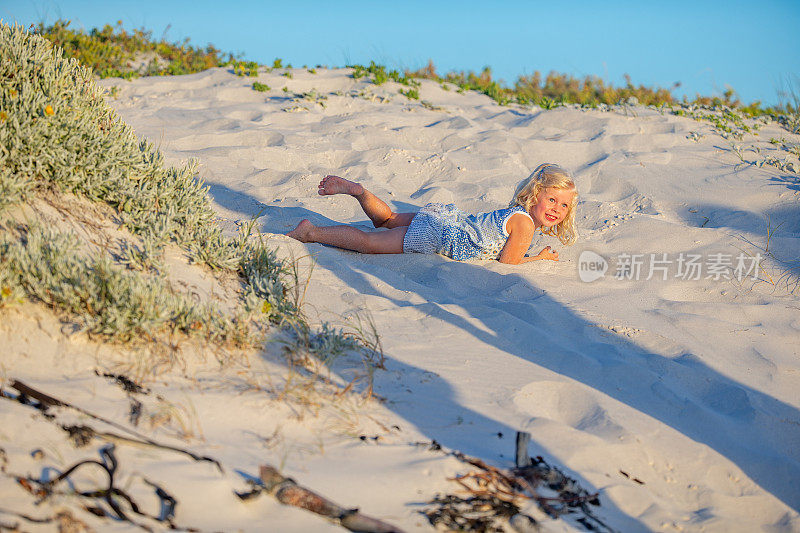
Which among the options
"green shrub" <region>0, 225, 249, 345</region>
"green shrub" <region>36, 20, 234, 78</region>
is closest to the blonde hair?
"green shrub" <region>0, 225, 249, 345</region>

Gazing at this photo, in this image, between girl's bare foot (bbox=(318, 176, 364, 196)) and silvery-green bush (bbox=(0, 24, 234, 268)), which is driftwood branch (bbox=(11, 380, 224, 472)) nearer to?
silvery-green bush (bbox=(0, 24, 234, 268))

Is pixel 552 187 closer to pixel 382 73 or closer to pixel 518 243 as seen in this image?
pixel 518 243

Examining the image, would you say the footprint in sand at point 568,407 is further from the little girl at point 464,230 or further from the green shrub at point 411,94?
the green shrub at point 411,94

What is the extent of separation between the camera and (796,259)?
15.6 feet

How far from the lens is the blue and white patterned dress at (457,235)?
15.6 feet

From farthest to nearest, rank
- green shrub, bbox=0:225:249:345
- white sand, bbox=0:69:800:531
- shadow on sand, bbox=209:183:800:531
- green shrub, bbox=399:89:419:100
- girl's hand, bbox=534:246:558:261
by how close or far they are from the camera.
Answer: green shrub, bbox=399:89:419:100 → girl's hand, bbox=534:246:558:261 → shadow on sand, bbox=209:183:800:531 → green shrub, bbox=0:225:249:345 → white sand, bbox=0:69:800:531

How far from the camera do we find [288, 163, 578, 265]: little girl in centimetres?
476

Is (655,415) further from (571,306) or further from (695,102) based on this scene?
(695,102)

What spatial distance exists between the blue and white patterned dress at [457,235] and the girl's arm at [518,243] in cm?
4

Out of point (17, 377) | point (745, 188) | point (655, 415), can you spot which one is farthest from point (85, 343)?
point (745, 188)

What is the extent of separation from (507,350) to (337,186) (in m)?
2.10

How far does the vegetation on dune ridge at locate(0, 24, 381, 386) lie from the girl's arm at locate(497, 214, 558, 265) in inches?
72.0
